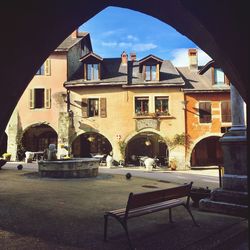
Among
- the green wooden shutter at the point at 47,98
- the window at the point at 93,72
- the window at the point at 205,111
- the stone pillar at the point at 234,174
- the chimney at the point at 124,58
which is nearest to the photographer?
the stone pillar at the point at 234,174

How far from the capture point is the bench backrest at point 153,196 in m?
4.20

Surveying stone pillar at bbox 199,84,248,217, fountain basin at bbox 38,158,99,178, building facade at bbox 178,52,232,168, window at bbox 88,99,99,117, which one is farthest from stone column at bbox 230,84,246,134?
window at bbox 88,99,99,117

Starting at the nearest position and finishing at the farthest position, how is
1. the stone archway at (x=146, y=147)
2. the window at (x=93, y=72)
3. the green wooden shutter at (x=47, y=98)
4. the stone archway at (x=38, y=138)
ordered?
1. the green wooden shutter at (x=47, y=98)
2. the window at (x=93, y=72)
3. the stone archway at (x=38, y=138)
4. the stone archway at (x=146, y=147)

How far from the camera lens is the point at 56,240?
13.7 feet

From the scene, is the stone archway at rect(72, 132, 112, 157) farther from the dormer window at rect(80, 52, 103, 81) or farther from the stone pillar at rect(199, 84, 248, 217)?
the stone pillar at rect(199, 84, 248, 217)

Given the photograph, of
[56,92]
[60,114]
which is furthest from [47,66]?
[60,114]

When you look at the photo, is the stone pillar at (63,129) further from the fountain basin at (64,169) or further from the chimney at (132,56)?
the chimney at (132,56)

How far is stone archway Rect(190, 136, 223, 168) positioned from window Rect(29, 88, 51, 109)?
12657mm

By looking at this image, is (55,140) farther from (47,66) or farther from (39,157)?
(47,66)

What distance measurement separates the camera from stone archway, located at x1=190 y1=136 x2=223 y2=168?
22.5 meters

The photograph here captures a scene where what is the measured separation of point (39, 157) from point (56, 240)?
765 inches

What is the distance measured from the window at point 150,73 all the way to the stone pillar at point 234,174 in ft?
51.9

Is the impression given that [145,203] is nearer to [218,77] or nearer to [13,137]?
[218,77]

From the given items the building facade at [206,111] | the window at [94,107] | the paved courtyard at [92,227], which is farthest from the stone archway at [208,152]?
the paved courtyard at [92,227]
